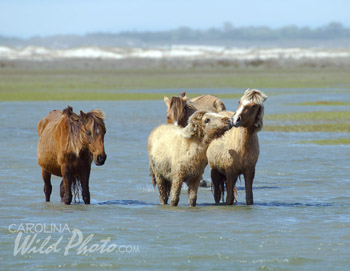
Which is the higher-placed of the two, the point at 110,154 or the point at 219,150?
the point at 219,150

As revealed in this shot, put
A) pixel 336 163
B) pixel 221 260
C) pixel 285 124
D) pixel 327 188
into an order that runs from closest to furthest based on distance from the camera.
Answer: pixel 221 260 → pixel 327 188 → pixel 336 163 → pixel 285 124

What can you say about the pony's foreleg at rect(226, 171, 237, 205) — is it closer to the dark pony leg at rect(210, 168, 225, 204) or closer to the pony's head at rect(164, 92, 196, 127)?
the dark pony leg at rect(210, 168, 225, 204)

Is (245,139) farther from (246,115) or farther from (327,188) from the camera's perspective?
(327,188)

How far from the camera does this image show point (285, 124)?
2392 cm

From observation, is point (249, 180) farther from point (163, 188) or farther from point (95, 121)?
point (95, 121)

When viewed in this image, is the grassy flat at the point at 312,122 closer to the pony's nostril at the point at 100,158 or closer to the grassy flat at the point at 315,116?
the grassy flat at the point at 315,116

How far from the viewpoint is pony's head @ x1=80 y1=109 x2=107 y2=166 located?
32.3ft

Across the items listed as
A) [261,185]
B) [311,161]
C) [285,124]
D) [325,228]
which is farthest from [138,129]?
[325,228]

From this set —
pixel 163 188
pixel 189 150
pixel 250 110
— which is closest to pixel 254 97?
pixel 250 110

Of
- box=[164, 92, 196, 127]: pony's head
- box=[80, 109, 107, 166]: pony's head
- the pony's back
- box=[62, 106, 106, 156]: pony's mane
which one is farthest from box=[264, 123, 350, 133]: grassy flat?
box=[80, 109, 107, 166]: pony's head

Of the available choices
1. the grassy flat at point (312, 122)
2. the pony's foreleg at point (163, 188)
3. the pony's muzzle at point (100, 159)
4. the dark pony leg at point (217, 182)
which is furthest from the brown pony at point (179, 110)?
the grassy flat at point (312, 122)

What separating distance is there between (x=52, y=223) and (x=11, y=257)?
167 centimetres

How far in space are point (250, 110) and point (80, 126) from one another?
227 centimetres

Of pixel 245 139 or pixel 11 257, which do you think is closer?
pixel 11 257
